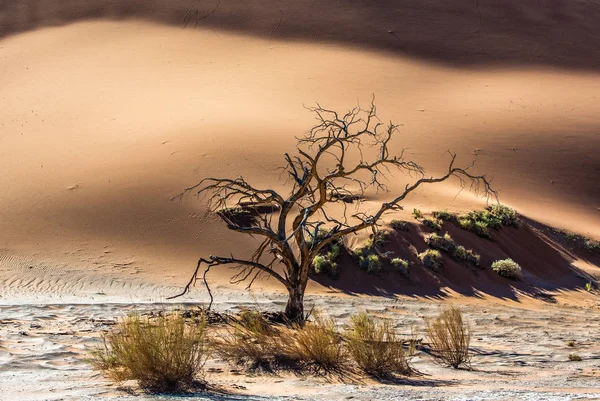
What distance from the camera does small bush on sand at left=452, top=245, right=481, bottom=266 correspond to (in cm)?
1812

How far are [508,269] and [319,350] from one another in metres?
10.2

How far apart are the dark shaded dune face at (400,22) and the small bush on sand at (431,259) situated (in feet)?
75.0

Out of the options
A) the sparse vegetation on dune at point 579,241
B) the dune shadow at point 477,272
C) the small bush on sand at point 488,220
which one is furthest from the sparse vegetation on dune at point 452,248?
the sparse vegetation on dune at point 579,241

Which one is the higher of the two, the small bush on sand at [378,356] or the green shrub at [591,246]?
the green shrub at [591,246]

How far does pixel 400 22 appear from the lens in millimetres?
42406

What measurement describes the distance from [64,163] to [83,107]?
300 inches

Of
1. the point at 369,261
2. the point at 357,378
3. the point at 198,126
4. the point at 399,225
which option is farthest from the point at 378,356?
the point at 198,126

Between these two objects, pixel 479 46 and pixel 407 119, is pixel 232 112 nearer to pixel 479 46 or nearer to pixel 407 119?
pixel 407 119

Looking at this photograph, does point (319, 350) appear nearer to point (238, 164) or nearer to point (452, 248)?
point (452, 248)

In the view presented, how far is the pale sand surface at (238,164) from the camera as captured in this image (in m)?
9.75

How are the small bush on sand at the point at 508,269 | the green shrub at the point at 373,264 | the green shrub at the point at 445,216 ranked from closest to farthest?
the green shrub at the point at 373,264, the small bush on sand at the point at 508,269, the green shrub at the point at 445,216

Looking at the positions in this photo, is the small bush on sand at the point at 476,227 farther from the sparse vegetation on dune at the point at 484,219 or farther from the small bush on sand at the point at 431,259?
the small bush on sand at the point at 431,259

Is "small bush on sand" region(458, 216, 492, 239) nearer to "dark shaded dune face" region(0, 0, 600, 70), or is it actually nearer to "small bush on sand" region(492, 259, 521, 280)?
"small bush on sand" region(492, 259, 521, 280)

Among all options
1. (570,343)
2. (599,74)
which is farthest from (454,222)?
(599,74)
